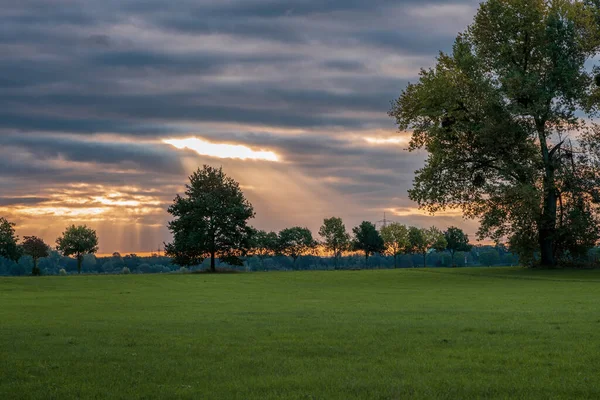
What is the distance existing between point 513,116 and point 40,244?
88.6 metres

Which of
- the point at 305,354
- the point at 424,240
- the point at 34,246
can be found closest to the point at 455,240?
the point at 424,240

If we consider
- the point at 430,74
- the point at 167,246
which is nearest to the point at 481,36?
the point at 430,74

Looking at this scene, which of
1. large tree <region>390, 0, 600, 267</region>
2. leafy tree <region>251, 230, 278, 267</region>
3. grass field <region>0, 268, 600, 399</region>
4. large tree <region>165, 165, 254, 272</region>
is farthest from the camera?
leafy tree <region>251, 230, 278, 267</region>

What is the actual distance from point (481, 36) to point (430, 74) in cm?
665

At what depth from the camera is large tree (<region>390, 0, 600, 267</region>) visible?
2581 inches

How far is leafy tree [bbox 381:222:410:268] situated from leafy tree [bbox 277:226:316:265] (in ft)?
54.9

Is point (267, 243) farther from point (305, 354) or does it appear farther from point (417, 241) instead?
point (305, 354)

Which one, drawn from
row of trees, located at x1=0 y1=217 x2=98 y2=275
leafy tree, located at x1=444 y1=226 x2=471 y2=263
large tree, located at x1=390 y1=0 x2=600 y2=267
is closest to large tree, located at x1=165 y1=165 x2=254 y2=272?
row of trees, located at x1=0 y1=217 x2=98 y2=275

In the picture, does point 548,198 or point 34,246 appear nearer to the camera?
point 548,198

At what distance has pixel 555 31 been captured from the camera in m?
66.2

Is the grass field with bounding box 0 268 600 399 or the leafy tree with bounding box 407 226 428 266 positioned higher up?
the leafy tree with bounding box 407 226 428 266

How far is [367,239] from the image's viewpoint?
529 feet

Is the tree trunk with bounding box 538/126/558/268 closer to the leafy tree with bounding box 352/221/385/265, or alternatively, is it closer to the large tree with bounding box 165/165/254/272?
the large tree with bounding box 165/165/254/272

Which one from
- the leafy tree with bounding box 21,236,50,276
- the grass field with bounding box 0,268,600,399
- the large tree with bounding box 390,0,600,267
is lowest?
the grass field with bounding box 0,268,600,399
